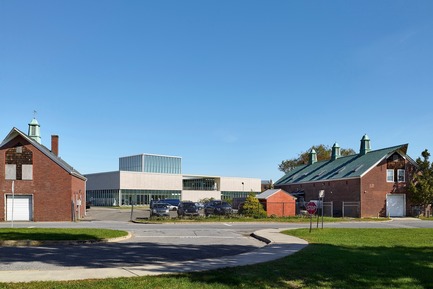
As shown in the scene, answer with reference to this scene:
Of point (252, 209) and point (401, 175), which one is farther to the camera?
point (401, 175)

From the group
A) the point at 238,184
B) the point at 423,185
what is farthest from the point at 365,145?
the point at 238,184

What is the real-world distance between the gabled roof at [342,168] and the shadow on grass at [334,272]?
35864mm

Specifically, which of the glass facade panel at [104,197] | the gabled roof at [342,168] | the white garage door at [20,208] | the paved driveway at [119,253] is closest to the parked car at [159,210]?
the white garage door at [20,208]

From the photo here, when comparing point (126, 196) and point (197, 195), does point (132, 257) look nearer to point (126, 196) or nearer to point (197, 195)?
point (126, 196)

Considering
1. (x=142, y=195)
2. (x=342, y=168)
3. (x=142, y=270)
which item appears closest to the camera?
(x=142, y=270)

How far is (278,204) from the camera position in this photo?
45.1 m

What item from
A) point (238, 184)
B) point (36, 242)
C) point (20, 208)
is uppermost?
point (36, 242)

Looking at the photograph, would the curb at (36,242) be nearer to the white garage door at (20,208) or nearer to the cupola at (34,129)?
the white garage door at (20,208)

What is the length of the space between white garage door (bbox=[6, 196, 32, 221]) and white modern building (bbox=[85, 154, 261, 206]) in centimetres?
3986

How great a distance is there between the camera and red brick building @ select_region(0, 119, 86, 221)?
124ft

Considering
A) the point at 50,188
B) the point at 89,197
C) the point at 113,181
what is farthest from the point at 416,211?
the point at 89,197

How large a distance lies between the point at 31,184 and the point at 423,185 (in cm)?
3817

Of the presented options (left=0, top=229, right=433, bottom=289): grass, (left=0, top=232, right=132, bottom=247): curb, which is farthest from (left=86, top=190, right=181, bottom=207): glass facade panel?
(left=0, top=229, right=433, bottom=289): grass

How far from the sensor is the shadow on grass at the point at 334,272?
9.50 metres
